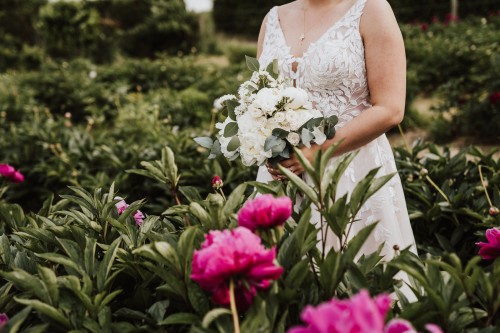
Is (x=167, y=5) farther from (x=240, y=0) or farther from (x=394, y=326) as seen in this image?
(x=394, y=326)

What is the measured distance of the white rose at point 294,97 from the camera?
5.45 feet

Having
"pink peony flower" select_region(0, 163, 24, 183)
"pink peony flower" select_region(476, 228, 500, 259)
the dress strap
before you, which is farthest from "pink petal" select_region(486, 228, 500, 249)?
"pink peony flower" select_region(0, 163, 24, 183)

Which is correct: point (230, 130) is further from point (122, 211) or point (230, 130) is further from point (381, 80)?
point (381, 80)

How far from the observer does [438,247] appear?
263 centimetres

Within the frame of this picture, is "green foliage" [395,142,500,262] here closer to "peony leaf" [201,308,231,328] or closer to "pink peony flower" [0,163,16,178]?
"peony leaf" [201,308,231,328]

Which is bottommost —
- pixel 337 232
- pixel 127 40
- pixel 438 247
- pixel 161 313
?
pixel 127 40

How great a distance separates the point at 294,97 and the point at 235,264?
2.79 ft

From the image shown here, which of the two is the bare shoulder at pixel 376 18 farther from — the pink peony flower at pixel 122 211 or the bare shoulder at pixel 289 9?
the pink peony flower at pixel 122 211

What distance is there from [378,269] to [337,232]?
18 centimetres

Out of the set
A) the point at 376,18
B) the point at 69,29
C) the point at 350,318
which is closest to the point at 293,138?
the point at 376,18

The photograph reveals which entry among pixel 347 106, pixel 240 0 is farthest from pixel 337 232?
pixel 240 0

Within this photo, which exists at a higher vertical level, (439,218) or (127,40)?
(439,218)

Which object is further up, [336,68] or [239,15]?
[336,68]

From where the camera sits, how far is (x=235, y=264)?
95 cm
